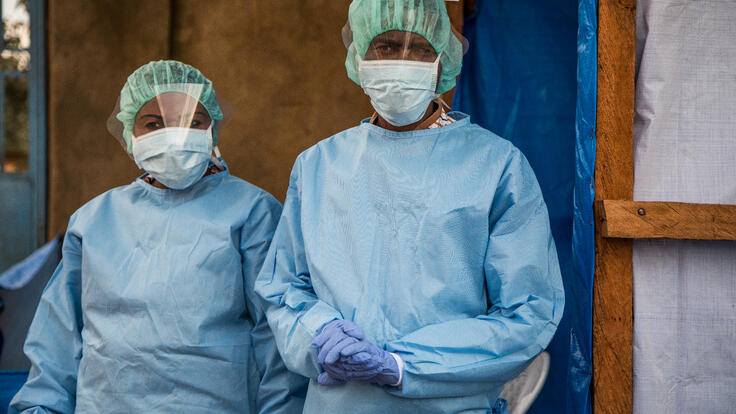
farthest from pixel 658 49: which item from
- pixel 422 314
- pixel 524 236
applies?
pixel 422 314

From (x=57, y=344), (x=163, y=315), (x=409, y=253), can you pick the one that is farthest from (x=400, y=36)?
(x=57, y=344)

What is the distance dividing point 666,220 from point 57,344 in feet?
7.01

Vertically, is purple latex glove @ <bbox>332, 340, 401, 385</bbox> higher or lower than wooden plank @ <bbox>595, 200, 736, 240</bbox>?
lower

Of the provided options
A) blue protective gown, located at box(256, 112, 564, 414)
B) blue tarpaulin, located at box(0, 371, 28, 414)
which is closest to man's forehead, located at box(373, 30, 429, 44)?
blue protective gown, located at box(256, 112, 564, 414)

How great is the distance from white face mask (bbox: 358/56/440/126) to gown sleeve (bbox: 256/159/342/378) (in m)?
0.36

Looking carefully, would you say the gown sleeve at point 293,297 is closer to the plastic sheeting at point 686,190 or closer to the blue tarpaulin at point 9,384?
the plastic sheeting at point 686,190

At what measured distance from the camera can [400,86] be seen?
2.06 meters

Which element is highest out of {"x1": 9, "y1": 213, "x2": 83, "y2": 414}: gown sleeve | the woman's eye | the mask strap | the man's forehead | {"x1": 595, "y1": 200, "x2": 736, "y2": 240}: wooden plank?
the man's forehead

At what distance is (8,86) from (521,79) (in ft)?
9.22

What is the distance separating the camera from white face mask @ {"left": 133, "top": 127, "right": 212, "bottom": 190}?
2.42m

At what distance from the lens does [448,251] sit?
6.39ft

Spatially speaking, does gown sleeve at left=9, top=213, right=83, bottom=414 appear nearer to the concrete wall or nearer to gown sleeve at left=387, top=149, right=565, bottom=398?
the concrete wall

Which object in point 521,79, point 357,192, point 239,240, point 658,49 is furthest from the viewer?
point 521,79

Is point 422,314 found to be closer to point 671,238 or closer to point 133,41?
point 671,238
